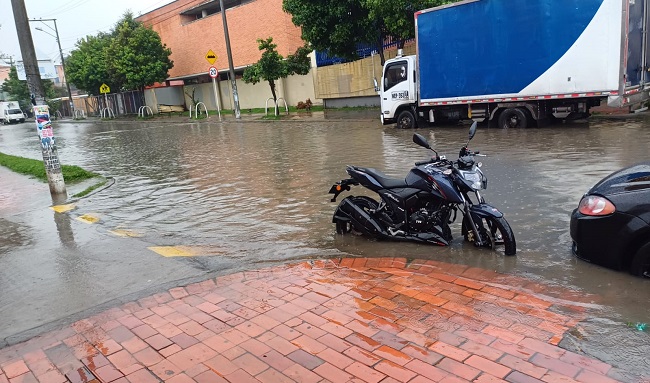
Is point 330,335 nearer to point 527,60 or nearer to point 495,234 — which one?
point 495,234

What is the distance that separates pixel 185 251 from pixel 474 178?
334 cm

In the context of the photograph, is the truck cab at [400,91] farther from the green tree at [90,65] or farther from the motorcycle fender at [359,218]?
the green tree at [90,65]

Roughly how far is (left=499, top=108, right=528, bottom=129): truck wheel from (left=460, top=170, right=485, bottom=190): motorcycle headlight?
37.0 ft

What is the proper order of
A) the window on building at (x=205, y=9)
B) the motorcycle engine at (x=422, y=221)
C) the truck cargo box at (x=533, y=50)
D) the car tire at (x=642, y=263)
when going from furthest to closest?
1. the window on building at (x=205, y=9)
2. the truck cargo box at (x=533, y=50)
3. the motorcycle engine at (x=422, y=221)
4. the car tire at (x=642, y=263)

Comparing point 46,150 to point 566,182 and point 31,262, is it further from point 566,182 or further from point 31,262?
point 566,182

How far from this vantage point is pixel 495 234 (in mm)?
5242

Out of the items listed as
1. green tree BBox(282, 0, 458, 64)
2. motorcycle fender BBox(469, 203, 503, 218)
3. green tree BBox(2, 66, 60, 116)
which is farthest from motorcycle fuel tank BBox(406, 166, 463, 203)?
green tree BBox(2, 66, 60, 116)

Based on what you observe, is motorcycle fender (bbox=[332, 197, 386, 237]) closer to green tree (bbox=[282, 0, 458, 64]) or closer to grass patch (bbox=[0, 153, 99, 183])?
grass patch (bbox=[0, 153, 99, 183])

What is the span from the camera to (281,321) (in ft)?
12.9

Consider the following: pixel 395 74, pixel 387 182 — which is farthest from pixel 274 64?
pixel 387 182

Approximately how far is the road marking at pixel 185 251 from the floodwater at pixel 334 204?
0.40 feet

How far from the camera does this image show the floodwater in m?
4.45

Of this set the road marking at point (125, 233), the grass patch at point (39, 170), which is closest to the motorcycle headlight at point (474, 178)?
the road marking at point (125, 233)

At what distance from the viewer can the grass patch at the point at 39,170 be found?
12048 millimetres
